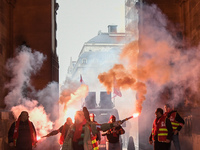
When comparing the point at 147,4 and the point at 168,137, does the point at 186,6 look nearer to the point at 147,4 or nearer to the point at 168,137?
the point at 147,4

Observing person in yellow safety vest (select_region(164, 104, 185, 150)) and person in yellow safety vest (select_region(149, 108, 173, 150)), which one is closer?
person in yellow safety vest (select_region(149, 108, 173, 150))

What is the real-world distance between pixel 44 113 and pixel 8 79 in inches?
77.0

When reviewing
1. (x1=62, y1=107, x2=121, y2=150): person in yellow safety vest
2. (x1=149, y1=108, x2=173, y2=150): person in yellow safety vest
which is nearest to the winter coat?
(x1=62, y1=107, x2=121, y2=150): person in yellow safety vest

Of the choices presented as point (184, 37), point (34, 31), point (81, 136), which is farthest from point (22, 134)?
point (184, 37)

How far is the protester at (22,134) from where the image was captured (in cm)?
1135

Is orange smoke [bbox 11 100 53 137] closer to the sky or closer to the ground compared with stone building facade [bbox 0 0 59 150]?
closer to the ground

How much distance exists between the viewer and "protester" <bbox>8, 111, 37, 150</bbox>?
37.2 feet

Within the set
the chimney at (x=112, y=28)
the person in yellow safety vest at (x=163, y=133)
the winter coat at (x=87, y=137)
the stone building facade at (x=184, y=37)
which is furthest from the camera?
the chimney at (x=112, y=28)

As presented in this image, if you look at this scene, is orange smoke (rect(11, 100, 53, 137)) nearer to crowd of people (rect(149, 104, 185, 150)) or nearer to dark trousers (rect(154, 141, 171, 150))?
crowd of people (rect(149, 104, 185, 150))

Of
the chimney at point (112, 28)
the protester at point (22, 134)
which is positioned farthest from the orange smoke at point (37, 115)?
the chimney at point (112, 28)

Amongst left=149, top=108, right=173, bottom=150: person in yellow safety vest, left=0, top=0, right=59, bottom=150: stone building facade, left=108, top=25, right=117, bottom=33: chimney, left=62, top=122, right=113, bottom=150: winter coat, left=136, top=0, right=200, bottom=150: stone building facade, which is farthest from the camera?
left=108, top=25, right=117, bottom=33: chimney

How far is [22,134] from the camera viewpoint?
11.4 m

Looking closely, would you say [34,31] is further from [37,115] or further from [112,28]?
[112,28]

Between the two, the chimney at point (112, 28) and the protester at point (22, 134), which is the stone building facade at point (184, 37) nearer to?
the protester at point (22, 134)
